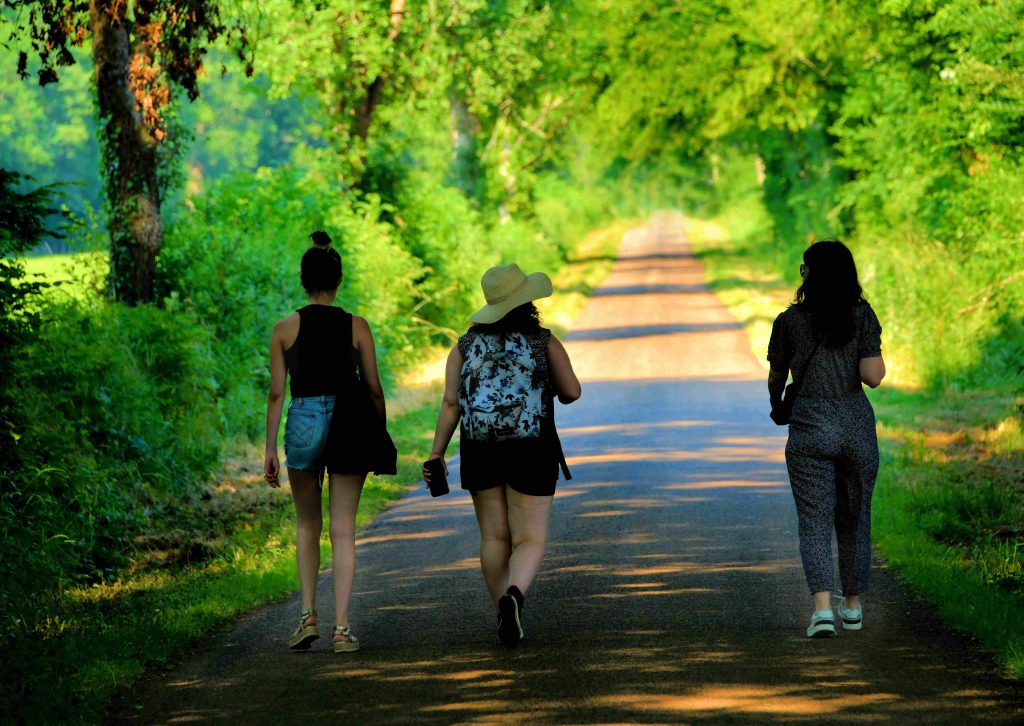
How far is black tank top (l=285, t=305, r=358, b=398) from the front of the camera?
23.9ft

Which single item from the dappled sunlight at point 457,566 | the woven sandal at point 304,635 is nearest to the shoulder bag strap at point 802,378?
the woven sandal at point 304,635

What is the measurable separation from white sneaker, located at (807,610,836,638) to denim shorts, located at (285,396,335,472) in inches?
96.1

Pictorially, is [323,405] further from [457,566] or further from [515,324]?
[457,566]

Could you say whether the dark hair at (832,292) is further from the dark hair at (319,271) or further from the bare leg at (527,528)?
the dark hair at (319,271)

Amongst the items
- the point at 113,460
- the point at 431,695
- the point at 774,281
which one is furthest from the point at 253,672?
the point at 774,281

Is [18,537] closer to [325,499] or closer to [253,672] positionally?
[253,672]

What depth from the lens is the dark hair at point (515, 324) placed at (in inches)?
284

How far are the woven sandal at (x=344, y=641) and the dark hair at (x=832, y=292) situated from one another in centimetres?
263

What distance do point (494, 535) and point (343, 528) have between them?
73cm

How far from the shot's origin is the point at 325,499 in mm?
12844

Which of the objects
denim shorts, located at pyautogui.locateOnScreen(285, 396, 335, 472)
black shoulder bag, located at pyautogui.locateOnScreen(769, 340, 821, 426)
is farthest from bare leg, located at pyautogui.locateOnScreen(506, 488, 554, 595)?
black shoulder bag, located at pyautogui.locateOnScreen(769, 340, 821, 426)

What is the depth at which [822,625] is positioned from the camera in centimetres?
720

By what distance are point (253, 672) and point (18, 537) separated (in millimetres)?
2590

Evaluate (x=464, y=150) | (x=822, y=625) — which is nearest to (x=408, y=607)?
(x=822, y=625)
